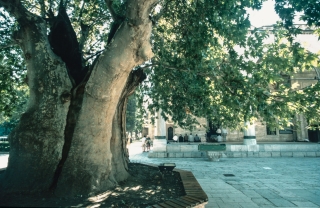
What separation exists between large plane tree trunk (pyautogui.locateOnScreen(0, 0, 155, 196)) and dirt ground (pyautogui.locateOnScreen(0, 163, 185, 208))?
0.20m

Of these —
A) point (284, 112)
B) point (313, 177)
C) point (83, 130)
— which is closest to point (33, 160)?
point (83, 130)

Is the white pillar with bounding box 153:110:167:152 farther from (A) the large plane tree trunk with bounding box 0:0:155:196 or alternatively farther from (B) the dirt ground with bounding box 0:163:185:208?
(A) the large plane tree trunk with bounding box 0:0:155:196

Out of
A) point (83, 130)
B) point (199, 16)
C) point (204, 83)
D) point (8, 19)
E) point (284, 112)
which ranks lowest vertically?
point (83, 130)

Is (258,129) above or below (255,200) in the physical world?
above

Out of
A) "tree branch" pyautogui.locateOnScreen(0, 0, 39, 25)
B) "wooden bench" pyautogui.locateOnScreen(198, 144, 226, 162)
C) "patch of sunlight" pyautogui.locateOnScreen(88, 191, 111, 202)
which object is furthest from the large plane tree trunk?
"wooden bench" pyautogui.locateOnScreen(198, 144, 226, 162)

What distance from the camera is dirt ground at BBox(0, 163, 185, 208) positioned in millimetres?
3262

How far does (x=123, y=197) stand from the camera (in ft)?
12.1

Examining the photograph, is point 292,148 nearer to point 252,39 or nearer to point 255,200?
point 255,200

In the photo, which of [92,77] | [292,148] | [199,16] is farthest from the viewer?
[292,148]

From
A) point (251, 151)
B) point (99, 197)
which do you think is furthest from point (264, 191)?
point (251, 151)

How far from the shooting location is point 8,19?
21.7 feet

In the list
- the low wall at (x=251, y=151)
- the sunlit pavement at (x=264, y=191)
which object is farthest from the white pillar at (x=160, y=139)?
the sunlit pavement at (x=264, y=191)

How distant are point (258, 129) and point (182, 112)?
65.6ft

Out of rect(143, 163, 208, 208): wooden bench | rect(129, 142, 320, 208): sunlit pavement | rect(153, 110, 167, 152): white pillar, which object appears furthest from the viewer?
rect(153, 110, 167, 152): white pillar
